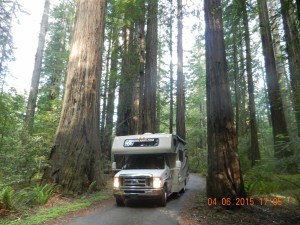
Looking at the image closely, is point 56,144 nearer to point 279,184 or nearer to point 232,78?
point 279,184

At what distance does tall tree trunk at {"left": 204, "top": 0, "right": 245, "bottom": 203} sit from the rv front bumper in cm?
181

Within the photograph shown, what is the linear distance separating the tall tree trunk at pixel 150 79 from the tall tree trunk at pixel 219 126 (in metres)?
7.30

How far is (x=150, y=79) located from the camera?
1689cm

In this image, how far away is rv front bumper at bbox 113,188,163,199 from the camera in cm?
939

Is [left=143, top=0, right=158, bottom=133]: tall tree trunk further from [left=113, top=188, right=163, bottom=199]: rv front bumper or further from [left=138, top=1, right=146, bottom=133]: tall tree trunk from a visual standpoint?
[left=113, top=188, right=163, bottom=199]: rv front bumper

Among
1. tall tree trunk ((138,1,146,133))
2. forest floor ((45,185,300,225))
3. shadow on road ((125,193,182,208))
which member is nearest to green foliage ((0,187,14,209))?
forest floor ((45,185,300,225))

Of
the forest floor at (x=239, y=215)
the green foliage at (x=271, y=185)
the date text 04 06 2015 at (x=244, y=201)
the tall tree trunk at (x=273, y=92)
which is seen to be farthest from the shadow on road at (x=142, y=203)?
the tall tree trunk at (x=273, y=92)

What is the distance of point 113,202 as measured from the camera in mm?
10477

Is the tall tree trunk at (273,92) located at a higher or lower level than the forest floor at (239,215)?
higher

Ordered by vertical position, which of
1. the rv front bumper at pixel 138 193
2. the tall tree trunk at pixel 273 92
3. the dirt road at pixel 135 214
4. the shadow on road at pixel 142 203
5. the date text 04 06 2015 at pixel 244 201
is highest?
the tall tree trunk at pixel 273 92

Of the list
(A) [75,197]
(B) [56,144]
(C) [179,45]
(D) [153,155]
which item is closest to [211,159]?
(D) [153,155]

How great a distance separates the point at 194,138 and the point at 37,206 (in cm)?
3290

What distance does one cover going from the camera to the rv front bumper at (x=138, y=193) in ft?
30.8

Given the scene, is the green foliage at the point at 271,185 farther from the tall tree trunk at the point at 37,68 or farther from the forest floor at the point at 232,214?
the tall tree trunk at the point at 37,68
